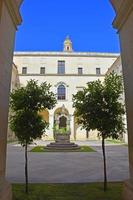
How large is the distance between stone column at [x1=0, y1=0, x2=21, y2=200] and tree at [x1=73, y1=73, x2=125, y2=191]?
105 inches

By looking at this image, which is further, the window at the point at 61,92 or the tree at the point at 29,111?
the window at the point at 61,92

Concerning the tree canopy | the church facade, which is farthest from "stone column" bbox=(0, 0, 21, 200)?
the church facade

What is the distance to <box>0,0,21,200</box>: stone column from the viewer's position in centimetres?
488

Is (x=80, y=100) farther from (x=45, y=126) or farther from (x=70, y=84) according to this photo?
(x=70, y=84)

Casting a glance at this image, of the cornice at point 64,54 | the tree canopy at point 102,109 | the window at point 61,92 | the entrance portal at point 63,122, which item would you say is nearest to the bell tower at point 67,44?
the cornice at point 64,54

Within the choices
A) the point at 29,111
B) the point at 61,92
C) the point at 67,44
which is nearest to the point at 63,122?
the point at 61,92

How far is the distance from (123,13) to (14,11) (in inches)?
103

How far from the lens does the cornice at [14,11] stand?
17.2 feet

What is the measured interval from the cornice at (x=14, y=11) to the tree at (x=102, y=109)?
9.43 ft

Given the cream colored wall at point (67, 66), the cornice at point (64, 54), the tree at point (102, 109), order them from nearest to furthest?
the tree at point (102, 109) → the cream colored wall at point (67, 66) → the cornice at point (64, 54)
